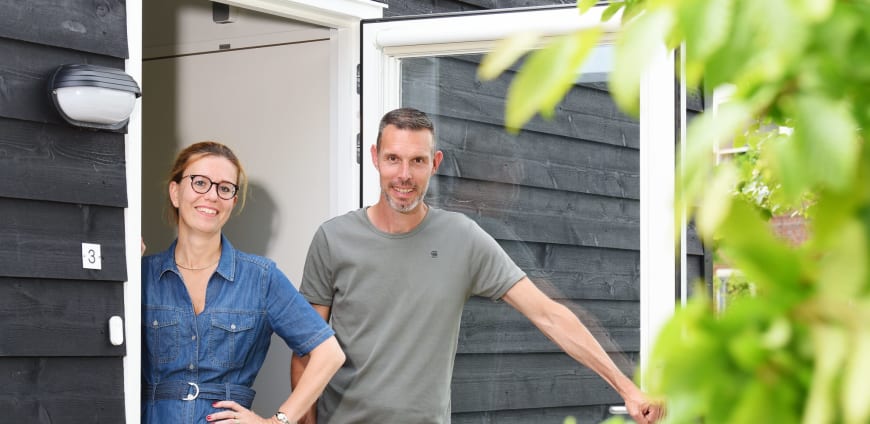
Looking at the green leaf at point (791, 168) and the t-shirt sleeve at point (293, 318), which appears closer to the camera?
the green leaf at point (791, 168)

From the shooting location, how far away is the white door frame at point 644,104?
3.16 metres

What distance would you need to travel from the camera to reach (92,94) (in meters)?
2.64

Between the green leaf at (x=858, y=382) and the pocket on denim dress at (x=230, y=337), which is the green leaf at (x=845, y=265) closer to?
the green leaf at (x=858, y=382)

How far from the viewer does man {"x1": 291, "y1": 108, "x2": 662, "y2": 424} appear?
3.03m

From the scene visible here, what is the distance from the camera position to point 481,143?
349 cm

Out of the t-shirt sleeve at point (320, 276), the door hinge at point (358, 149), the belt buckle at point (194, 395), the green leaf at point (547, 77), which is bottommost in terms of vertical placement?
the belt buckle at point (194, 395)

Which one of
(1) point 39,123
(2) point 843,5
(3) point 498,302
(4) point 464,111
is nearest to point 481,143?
(4) point 464,111

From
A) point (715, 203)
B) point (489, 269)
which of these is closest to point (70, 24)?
point (489, 269)

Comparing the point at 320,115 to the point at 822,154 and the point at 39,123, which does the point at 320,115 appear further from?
the point at 822,154

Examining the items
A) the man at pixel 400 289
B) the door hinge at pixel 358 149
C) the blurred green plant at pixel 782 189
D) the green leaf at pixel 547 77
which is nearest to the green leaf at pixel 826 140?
the blurred green plant at pixel 782 189

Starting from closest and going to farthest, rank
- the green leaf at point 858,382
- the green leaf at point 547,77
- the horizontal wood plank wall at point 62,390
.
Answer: the green leaf at point 858,382, the green leaf at point 547,77, the horizontal wood plank wall at point 62,390

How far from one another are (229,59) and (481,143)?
3.77ft

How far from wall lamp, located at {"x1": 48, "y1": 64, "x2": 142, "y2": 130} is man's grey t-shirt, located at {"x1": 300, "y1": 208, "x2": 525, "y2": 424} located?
67cm

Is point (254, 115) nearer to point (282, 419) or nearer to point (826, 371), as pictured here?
point (282, 419)
